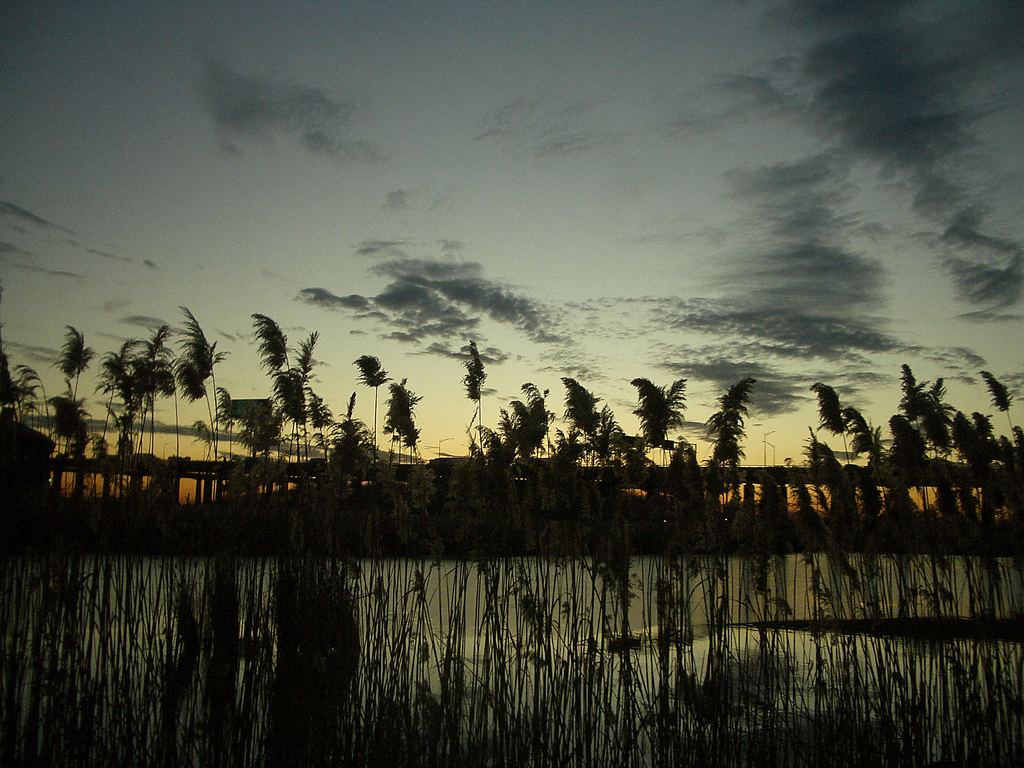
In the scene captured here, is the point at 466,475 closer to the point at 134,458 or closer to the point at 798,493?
the point at 798,493

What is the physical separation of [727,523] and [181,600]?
4298 millimetres

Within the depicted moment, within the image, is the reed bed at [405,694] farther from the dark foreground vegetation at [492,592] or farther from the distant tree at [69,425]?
the distant tree at [69,425]

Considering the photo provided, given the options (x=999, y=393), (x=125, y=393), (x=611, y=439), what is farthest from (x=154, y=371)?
(x=999, y=393)

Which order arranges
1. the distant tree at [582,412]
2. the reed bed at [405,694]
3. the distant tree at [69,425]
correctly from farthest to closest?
the distant tree at [69,425]
the distant tree at [582,412]
the reed bed at [405,694]

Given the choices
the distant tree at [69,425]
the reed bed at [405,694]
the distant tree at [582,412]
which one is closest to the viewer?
the reed bed at [405,694]

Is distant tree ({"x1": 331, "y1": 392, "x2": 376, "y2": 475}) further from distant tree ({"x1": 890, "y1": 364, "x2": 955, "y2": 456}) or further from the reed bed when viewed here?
distant tree ({"x1": 890, "y1": 364, "x2": 955, "y2": 456})

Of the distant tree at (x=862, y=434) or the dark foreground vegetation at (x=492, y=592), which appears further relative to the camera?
the distant tree at (x=862, y=434)

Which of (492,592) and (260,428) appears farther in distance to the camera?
(260,428)

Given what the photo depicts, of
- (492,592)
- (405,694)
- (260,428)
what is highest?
(260,428)

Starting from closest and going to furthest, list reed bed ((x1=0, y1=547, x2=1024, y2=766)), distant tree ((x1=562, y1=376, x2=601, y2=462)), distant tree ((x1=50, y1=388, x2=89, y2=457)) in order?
reed bed ((x1=0, y1=547, x2=1024, y2=766)) → distant tree ((x1=562, y1=376, x2=601, y2=462)) → distant tree ((x1=50, y1=388, x2=89, y2=457))

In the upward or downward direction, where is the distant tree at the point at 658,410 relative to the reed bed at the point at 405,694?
upward

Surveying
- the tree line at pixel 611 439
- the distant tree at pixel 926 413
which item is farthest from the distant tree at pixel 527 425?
the distant tree at pixel 926 413

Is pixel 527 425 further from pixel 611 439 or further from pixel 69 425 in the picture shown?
pixel 69 425

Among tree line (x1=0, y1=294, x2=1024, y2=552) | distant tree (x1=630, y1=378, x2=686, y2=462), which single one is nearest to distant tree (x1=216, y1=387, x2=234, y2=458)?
tree line (x1=0, y1=294, x2=1024, y2=552)
